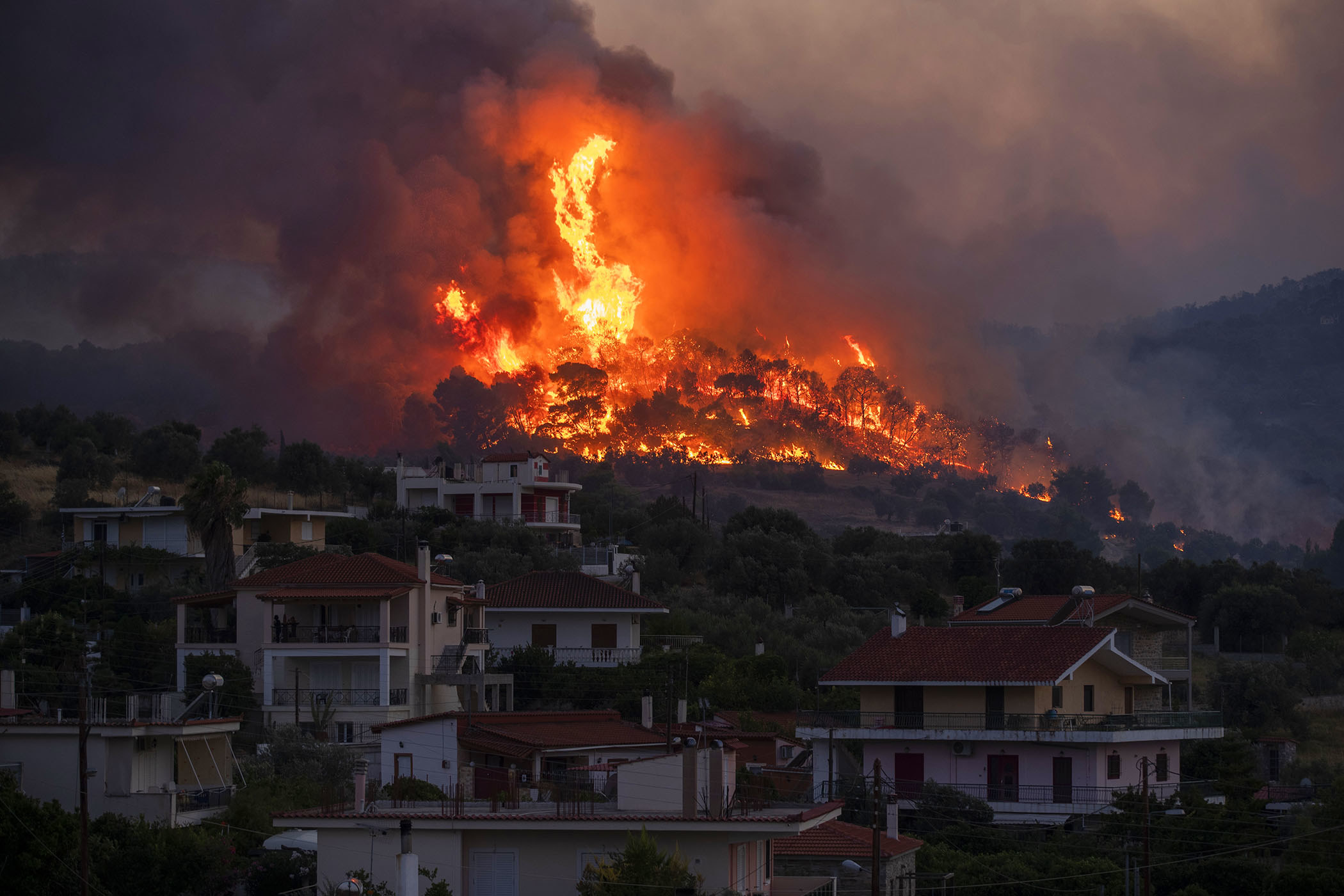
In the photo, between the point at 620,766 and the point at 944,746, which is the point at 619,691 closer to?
the point at 944,746

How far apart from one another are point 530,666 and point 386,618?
9.21 meters

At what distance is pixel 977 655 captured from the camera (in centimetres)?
5366

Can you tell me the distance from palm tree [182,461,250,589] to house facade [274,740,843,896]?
39154 mm

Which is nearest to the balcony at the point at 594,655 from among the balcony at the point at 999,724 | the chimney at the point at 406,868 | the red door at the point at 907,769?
the balcony at the point at 999,724

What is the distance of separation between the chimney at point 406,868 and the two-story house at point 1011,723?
24.2m

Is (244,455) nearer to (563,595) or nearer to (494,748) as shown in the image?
(563,595)

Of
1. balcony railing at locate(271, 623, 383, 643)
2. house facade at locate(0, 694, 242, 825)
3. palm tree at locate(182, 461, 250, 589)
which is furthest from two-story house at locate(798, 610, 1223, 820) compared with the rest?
palm tree at locate(182, 461, 250, 589)

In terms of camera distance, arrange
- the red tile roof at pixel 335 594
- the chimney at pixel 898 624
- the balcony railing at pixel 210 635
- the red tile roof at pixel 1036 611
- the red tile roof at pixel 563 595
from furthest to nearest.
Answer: the red tile roof at pixel 563 595 < the red tile roof at pixel 1036 611 < the balcony railing at pixel 210 635 < the chimney at pixel 898 624 < the red tile roof at pixel 335 594

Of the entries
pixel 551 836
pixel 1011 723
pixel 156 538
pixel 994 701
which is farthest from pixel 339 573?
pixel 551 836

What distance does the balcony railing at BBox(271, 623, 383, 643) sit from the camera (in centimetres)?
5812

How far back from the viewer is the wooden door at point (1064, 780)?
50.7 m

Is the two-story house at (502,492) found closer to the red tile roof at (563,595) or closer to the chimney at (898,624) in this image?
the red tile roof at (563,595)

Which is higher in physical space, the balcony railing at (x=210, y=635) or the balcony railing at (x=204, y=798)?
the balcony railing at (x=210, y=635)

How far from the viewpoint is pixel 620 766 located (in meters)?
32.1
